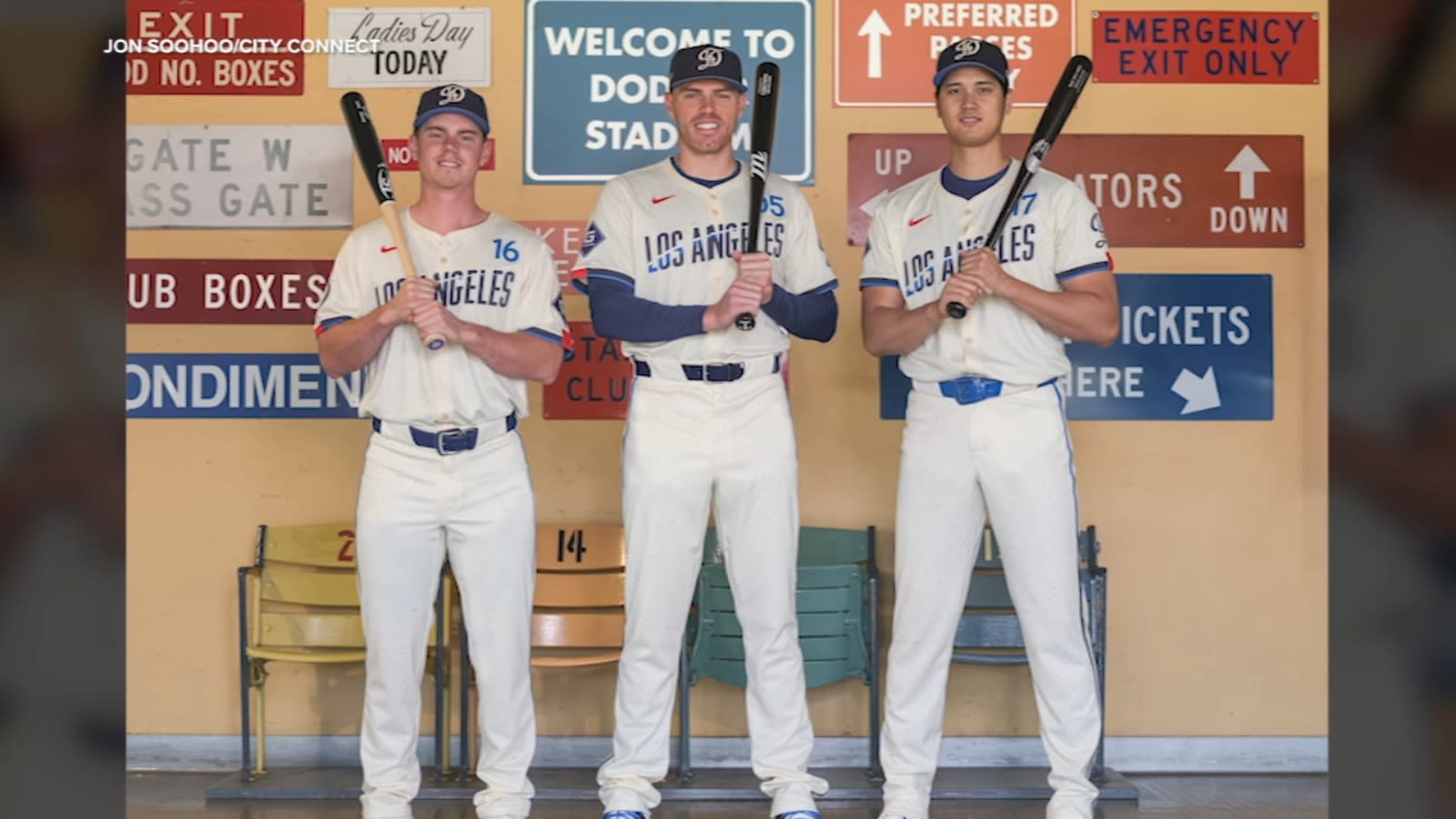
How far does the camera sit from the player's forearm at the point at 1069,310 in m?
2.92

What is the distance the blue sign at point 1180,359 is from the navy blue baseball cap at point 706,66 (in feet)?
3.96

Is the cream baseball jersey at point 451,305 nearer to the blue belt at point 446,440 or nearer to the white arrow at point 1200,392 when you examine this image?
the blue belt at point 446,440

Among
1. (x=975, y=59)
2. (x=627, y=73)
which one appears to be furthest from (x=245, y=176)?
(x=975, y=59)

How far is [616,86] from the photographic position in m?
3.92

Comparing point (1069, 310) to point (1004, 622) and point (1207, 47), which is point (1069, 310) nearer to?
point (1004, 622)

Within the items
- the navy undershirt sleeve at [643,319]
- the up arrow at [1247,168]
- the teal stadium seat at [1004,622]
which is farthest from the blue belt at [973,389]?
the up arrow at [1247,168]

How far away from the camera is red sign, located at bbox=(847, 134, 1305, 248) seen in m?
3.92

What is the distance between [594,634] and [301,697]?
0.93 metres

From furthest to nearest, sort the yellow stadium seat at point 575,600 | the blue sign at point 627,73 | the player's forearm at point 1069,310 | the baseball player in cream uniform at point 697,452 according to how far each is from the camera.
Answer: the blue sign at point 627,73, the yellow stadium seat at point 575,600, the baseball player in cream uniform at point 697,452, the player's forearm at point 1069,310

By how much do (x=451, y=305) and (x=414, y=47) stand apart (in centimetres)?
120

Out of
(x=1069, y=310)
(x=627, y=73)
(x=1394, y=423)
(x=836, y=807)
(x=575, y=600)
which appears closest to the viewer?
(x=1394, y=423)

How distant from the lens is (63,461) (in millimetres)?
564

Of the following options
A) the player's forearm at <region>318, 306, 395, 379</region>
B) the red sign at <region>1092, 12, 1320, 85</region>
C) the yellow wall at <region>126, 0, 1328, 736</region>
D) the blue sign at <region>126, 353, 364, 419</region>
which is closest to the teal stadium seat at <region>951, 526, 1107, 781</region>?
the yellow wall at <region>126, 0, 1328, 736</region>

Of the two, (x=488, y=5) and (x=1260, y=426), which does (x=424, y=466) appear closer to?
(x=488, y=5)
